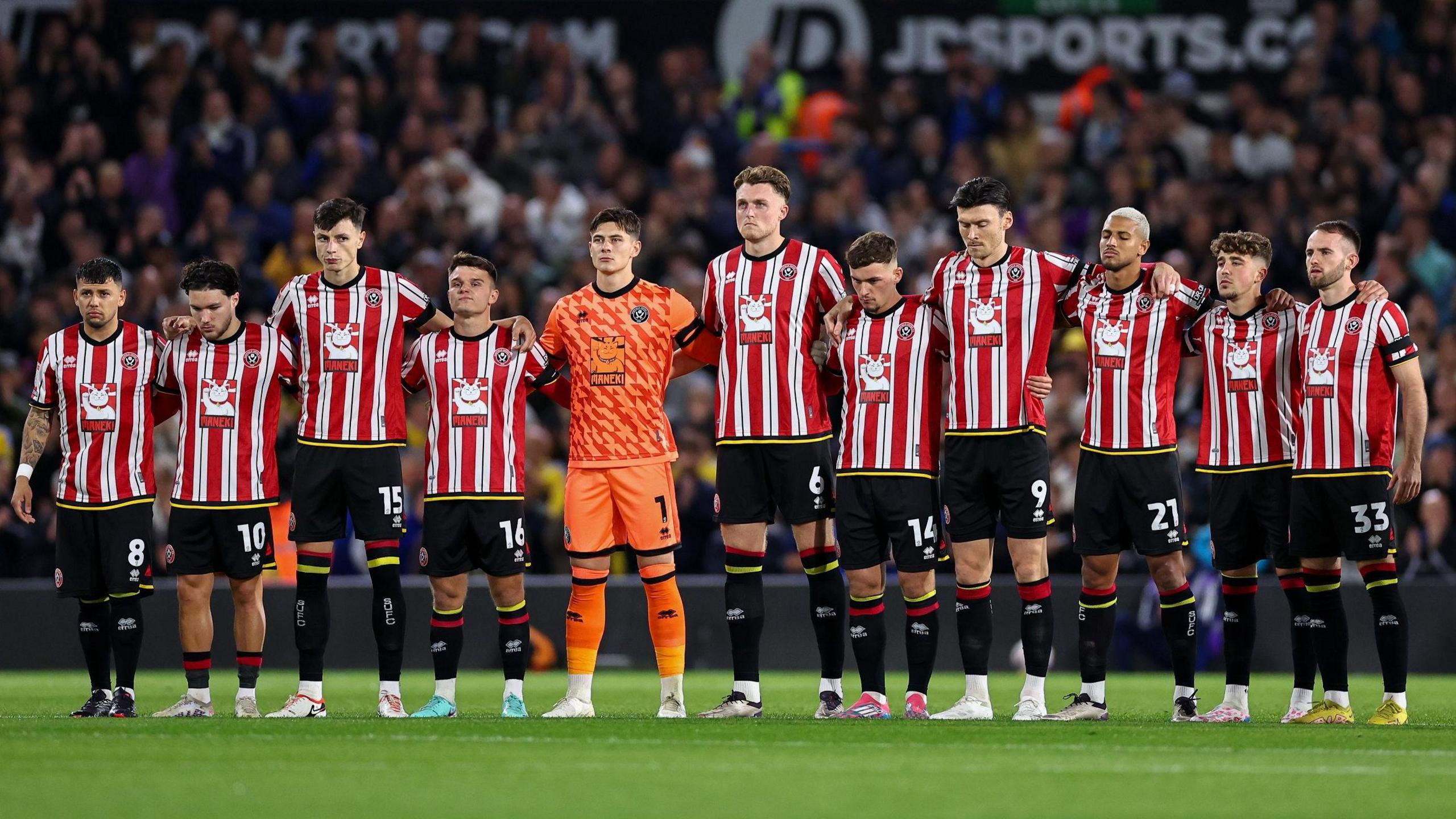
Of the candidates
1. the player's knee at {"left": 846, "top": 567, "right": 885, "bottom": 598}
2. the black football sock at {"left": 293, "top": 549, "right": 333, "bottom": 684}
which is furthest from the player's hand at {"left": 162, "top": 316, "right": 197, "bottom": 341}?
the player's knee at {"left": 846, "top": 567, "right": 885, "bottom": 598}

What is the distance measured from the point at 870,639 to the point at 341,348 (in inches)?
122

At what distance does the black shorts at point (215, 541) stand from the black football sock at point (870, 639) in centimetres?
312

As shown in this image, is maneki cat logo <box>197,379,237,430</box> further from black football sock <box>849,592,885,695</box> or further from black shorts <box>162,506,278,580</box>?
black football sock <box>849,592,885,695</box>

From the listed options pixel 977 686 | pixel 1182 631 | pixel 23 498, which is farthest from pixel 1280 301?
pixel 23 498

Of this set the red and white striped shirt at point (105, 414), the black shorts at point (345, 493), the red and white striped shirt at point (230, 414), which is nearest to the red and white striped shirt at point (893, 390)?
the black shorts at point (345, 493)

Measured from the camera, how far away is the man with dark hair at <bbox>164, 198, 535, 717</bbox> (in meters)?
9.80

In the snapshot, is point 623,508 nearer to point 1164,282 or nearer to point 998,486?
point 998,486

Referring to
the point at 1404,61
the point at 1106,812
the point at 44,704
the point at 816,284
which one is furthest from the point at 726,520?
the point at 1404,61

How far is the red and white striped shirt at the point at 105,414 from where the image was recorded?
10125mm

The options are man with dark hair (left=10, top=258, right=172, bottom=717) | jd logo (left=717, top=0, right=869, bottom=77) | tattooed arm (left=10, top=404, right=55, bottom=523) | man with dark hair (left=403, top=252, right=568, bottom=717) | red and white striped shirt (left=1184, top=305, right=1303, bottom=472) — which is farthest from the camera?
jd logo (left=717, top=0, right=869, bottom=77)

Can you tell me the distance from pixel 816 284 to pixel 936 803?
12.9 feet

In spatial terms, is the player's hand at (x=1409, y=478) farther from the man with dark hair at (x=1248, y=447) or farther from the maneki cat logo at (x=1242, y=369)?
the maneki cat logo at (x=1242, y=369)

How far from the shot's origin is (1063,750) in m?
7.88

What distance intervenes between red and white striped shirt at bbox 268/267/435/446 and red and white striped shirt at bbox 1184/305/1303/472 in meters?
4.09
